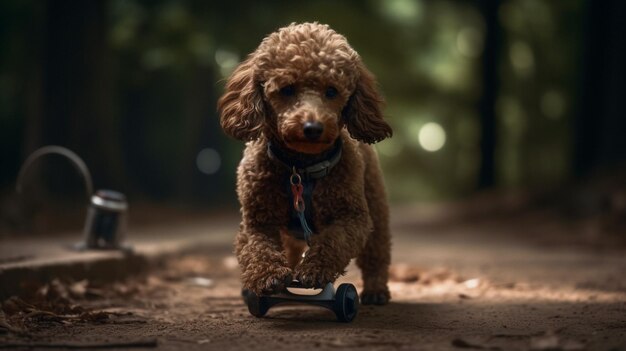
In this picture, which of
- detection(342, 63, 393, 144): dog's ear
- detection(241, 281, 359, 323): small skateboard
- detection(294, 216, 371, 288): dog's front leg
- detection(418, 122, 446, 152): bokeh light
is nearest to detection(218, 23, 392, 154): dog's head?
detection(342, 63, 393, 144): dog's ear

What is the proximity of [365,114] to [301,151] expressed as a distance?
0.56 m

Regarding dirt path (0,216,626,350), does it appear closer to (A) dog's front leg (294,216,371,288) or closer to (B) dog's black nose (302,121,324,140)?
(A) dog's front leg (294,216,371,288)

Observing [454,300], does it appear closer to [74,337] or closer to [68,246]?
[74,337]

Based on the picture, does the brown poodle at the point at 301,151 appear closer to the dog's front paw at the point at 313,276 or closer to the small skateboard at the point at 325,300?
the dog's front paw at the point at 313,276

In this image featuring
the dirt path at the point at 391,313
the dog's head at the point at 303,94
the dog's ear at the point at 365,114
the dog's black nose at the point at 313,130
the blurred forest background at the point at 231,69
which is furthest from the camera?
the blurred forest background at the point at 231,69

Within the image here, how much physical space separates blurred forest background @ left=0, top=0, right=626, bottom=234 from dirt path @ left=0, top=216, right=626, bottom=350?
4004 mm

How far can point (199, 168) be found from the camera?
71.8 feet

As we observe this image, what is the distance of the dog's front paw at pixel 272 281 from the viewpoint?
4629 mm

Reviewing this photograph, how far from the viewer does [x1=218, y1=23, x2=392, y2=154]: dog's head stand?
15.0ft

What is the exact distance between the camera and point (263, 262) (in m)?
4.74

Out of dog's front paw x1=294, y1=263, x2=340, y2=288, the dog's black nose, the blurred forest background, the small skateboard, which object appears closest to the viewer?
the dog's black nose

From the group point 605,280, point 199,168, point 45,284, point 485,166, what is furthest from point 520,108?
point 45,284

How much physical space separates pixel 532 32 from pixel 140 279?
2316cm

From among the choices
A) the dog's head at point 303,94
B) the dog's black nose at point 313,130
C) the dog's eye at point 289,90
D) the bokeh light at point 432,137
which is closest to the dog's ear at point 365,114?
the dog's head at point 303,94
